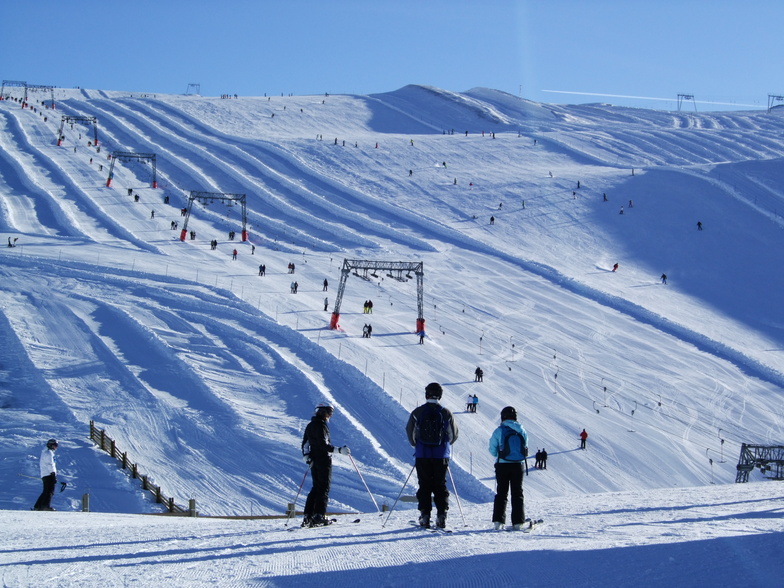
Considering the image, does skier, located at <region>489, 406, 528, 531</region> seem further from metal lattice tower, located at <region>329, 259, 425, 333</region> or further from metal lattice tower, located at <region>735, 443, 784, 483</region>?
metal lattice tower, located at <region>329, 259, 425, 333</region>

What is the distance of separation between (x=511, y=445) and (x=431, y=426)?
2.55ft

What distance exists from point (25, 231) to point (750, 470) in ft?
117

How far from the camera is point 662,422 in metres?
26.8

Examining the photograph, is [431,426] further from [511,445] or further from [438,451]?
[511,445]

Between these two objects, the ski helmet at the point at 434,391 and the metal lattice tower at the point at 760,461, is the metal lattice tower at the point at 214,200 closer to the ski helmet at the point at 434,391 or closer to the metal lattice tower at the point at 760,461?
the metal lattice tower at the point at 760,461

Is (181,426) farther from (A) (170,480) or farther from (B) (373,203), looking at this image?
(B) (373,203)

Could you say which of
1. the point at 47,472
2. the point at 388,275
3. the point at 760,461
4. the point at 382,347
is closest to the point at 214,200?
the point at 388,275

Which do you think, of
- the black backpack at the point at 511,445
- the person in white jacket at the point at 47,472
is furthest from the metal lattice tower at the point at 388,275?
the black backpack at the point at 511,445

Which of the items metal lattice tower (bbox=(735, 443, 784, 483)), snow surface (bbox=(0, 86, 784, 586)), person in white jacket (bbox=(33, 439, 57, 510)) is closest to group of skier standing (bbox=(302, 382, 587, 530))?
snow surface (bbox=(0, 86, 784, 586))

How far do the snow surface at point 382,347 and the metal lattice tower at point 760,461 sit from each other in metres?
0.53

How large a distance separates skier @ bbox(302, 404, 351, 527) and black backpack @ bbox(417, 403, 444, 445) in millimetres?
798

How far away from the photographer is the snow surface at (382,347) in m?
6.32

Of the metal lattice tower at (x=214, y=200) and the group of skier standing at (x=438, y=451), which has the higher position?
the metal lattice tower at (x=214, y=200)

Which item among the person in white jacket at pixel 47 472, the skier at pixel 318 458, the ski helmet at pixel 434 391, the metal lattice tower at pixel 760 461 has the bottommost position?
the metal lattice tower at pixel 760 461
